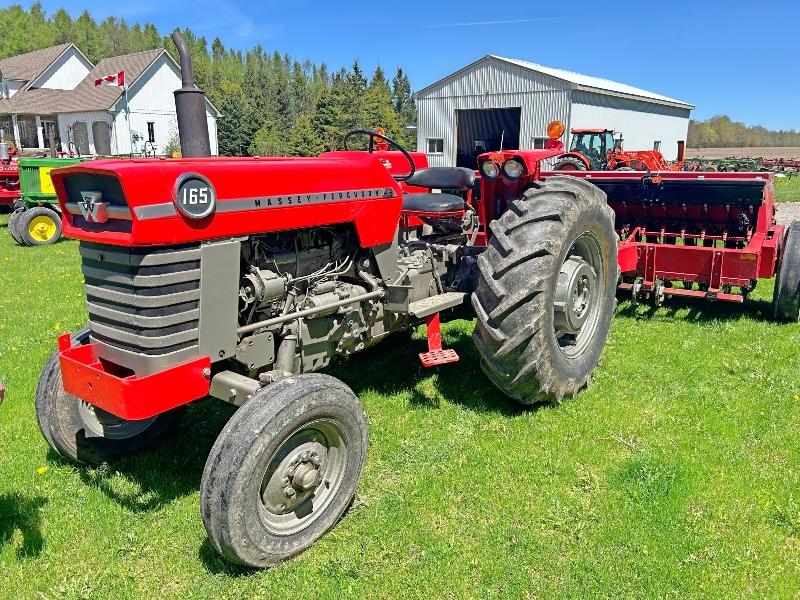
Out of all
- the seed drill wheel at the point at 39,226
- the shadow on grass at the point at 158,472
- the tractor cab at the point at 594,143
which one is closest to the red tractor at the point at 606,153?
the tractor cab at the point at 594,143

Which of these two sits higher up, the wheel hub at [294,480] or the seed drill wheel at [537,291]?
the seed drill wheel at [537,291]

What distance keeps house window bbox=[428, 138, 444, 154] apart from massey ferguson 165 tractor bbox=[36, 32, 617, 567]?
2447 cm

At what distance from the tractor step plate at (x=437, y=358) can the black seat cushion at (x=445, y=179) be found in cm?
148

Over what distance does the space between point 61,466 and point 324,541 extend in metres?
1.75

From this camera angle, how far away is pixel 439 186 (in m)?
5.08

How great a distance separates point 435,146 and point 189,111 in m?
26.1

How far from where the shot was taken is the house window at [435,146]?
28.2m

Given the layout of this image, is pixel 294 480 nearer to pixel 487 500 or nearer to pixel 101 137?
pixel 487 500

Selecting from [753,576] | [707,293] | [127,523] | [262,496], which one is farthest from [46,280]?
[753,576]

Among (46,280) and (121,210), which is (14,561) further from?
(46,280)

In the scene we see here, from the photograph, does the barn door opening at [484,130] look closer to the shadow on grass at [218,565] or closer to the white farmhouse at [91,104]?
the white farmhouse at [91,104]

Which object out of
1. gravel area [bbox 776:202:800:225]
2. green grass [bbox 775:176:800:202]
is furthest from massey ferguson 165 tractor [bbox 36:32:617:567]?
green grass [bbox 775:176:800:202]

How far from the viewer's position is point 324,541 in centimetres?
304

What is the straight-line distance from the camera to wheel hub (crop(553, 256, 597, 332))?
4141 mm
